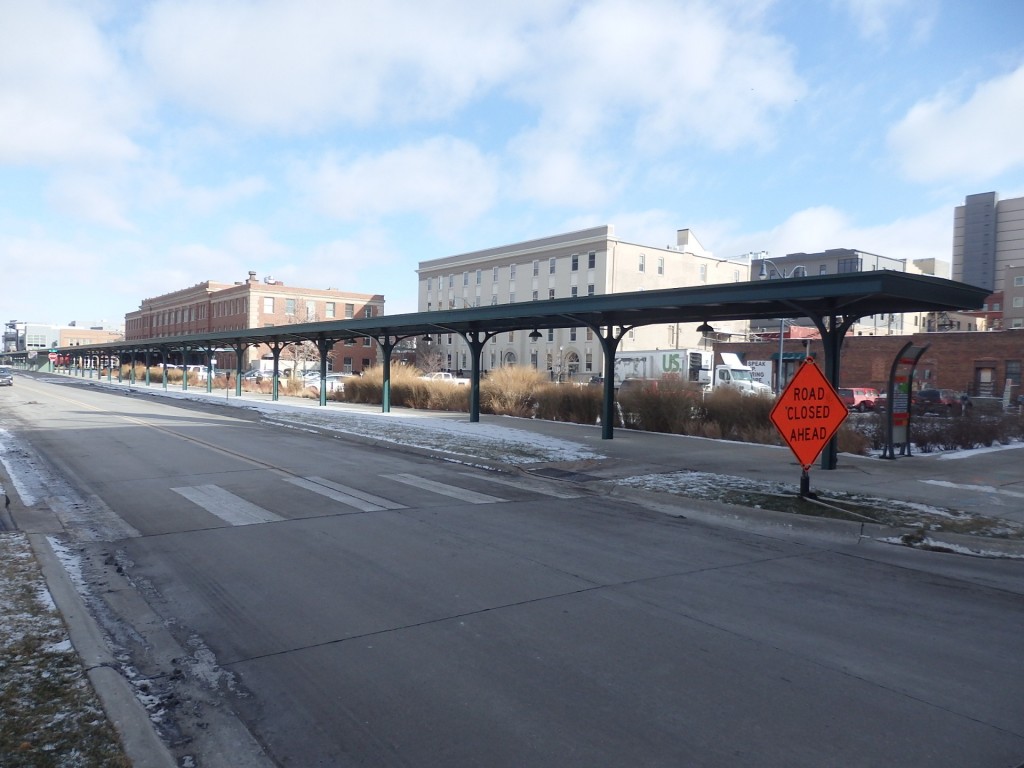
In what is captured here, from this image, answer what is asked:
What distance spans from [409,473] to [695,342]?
67329mm

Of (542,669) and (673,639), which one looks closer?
(542,669)

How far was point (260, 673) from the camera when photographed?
4.92m

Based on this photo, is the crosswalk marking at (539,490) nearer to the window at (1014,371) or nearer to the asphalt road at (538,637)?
the asphalt road at (538,637)

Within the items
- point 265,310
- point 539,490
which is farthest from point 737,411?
point 265,310

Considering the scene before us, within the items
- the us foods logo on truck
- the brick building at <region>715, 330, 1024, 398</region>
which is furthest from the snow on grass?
the brick building at <region>715, 330, 1024, 398</region>

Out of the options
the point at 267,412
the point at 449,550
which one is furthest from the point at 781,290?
the point at 267,412

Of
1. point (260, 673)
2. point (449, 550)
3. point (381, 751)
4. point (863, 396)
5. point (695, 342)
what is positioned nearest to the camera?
point (381, 751)

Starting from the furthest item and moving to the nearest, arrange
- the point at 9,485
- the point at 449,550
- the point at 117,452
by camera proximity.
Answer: the point at 117,452
the point at 9,485
the point at 449,550

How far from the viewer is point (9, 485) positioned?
12031 millimetres

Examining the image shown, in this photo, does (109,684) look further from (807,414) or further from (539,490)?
(807,414)

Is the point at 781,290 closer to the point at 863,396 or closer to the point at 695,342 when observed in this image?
the point at 863,396

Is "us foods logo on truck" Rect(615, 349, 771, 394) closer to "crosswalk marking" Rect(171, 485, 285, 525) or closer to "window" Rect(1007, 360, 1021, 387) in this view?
"window" Rect(1007, 360, 1021, 387)

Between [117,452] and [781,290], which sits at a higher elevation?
[781,290]

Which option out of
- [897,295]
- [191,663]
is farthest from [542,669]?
[897,295]
